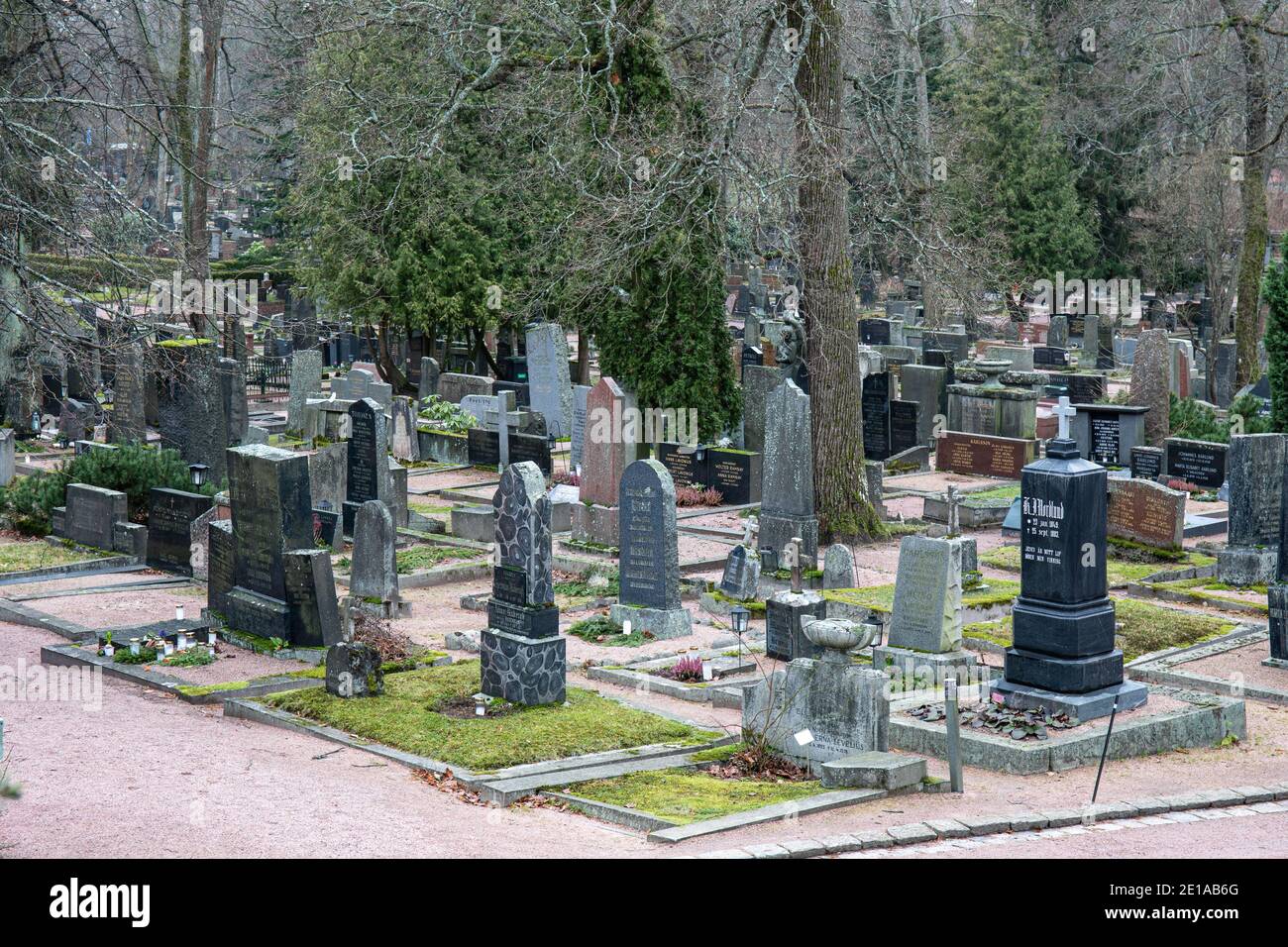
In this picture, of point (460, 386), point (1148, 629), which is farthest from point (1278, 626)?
point (460, 386)

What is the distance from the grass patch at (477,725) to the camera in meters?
11.3

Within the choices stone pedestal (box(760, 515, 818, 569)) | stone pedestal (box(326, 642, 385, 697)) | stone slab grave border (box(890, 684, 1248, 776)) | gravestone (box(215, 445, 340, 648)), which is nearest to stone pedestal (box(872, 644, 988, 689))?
stone slab grave border (box(890, 684, 1248, 776))

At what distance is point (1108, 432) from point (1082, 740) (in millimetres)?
13451

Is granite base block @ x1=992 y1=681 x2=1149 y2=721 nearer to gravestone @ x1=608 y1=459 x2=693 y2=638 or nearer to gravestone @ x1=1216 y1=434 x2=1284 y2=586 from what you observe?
gravestone @ x1=608 y1=459 x2=693 y2=638

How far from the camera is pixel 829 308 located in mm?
20562

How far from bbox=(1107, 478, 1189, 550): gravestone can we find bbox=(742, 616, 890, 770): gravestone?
914 centimetres

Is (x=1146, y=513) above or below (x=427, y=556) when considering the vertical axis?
above

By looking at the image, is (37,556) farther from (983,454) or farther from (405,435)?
(983,454)

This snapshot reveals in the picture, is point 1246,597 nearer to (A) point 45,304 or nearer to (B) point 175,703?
(B) point 175,703

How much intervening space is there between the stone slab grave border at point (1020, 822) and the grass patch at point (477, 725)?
2.81 metres

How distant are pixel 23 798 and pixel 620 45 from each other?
17.6m

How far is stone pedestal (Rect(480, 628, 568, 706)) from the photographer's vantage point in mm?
12484

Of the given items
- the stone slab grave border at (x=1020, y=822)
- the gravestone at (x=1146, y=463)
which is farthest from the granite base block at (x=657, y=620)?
the gravestone at (x=1146, y=463)

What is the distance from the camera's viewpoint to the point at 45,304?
11.3 meters
